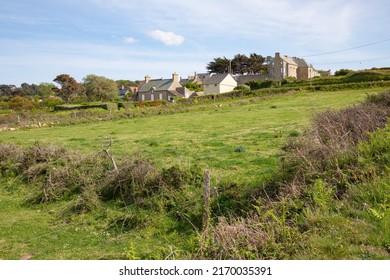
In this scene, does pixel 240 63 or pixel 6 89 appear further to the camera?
pixel 6 89

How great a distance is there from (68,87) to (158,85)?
2237 cm

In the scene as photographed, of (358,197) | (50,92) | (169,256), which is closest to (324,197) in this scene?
(358,197)

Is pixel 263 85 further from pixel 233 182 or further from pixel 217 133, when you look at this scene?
pixel 233 182

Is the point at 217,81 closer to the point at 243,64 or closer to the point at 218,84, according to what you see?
the point at 218,84

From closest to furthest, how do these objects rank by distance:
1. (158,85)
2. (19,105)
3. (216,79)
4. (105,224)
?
(105,224) → (19,105) → (216,79) → (158,85)

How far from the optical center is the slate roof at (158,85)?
82750 millimetres

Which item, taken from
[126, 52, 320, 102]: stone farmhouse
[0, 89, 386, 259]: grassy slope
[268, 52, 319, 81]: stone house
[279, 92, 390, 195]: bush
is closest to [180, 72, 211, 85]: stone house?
[126, 52, 320, 102]: stone farmhouse

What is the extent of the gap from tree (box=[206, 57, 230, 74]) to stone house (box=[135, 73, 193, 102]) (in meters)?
18.5

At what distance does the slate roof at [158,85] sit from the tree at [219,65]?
20.3 m

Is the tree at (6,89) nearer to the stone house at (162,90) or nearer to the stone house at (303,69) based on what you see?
the stone house at (162,90)

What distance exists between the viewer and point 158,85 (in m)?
84.3

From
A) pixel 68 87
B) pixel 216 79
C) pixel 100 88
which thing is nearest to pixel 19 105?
pixel 100 88

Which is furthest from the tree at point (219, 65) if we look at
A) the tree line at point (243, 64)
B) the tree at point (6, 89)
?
the tree at point (6, 89)

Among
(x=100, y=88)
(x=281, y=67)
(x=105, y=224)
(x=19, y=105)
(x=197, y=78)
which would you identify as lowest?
(x=105, y=224)
